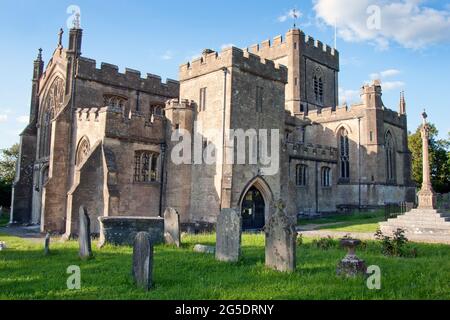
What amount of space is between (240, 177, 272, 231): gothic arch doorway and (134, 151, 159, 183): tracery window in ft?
A: 16.2

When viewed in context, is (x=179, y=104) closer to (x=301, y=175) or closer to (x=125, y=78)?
(x=125, y=78)

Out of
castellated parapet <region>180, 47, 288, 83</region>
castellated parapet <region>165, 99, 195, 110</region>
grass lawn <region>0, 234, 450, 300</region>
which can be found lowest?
grass lawn <region>0, 234, 450, 300</region>

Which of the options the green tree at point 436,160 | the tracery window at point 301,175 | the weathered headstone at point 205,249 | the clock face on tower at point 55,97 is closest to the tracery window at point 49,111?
the clock face on tower at point 55,97

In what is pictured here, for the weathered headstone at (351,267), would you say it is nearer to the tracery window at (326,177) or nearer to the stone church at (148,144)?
the stone church at (148,144)

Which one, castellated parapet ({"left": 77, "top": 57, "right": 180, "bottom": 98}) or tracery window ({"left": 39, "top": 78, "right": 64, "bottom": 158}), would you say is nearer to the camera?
castellated parapet ({"left": 77, "top": 57, "right": 180, "bottom": 98})

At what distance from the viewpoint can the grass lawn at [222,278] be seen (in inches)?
252

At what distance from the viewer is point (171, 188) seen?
1973 cm

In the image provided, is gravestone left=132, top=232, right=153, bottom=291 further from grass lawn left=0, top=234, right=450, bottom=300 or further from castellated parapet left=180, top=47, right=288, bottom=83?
castellated parapet left=180, top=47, right=288, bottom=83

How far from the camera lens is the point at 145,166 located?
1978 cm

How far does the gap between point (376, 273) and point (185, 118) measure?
565 inches

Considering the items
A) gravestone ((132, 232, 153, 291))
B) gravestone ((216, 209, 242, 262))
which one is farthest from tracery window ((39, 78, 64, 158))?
gravestone ((132, 232, 153, 291))

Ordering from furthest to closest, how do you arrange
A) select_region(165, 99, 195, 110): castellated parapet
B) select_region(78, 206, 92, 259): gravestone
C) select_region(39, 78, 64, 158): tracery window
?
select_region(39, 78, 64, 158): tracery window
select_region(165, 99, 195, 110): castellated parapet
select_region(78, 206, 92, 259): gravestone

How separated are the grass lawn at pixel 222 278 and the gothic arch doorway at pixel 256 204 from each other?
346 inches

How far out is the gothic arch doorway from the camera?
2014cm
